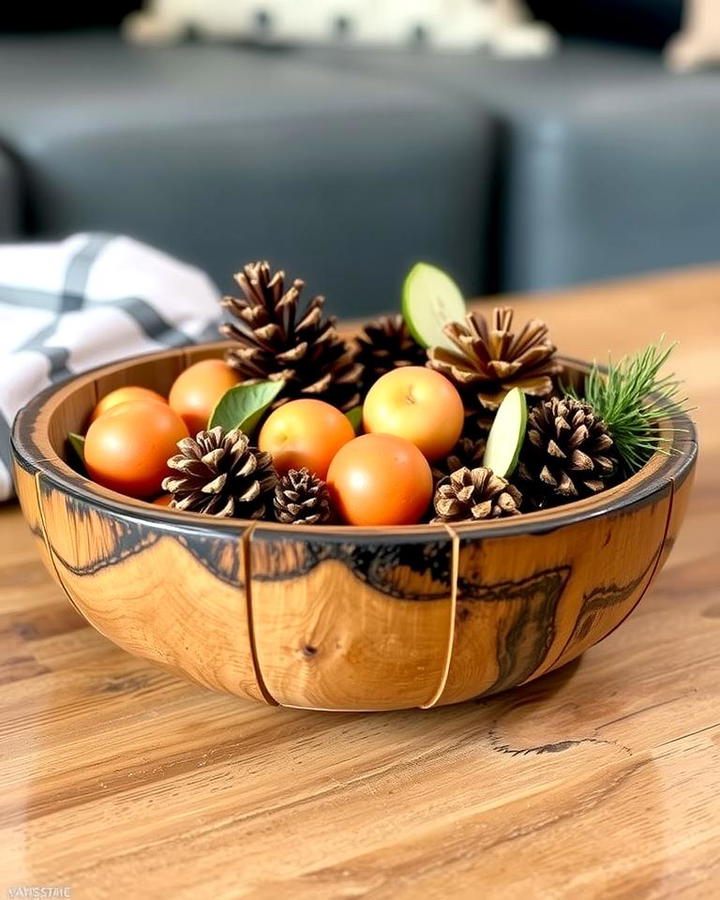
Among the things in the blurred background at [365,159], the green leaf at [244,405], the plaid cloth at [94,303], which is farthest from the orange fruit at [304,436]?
the blurred background at [365,159]

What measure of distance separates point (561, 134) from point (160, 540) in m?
1.54

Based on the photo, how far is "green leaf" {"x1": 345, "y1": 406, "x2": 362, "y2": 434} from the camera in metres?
0.63

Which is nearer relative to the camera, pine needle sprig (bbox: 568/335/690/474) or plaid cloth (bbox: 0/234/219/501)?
pine needle sprig (bbox: 568/335/690/474)

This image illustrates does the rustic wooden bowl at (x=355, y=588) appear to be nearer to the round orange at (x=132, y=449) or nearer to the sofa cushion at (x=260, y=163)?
the round orange at (x=132, y=449)

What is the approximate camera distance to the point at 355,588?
46 centimetres

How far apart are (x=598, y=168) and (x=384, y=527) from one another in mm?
1569

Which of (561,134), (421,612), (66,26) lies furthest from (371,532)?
(66,26)

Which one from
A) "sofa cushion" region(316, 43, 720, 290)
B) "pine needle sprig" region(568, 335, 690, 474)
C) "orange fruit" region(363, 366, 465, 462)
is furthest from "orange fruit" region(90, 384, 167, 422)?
"sofa cushion" region(316, 43, 720, 290)

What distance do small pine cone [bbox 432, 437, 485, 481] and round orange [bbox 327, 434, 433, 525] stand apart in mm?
45

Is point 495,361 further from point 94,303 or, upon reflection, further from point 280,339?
point 94,303

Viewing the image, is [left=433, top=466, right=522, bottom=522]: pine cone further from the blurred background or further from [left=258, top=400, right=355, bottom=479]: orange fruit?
the blurred background

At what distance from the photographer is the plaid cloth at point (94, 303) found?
856mm

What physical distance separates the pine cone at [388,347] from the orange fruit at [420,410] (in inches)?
3.2

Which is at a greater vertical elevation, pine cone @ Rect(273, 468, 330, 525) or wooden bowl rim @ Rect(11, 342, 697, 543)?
wooden bowl rim @ Rect(11, 342, 697, 543)
